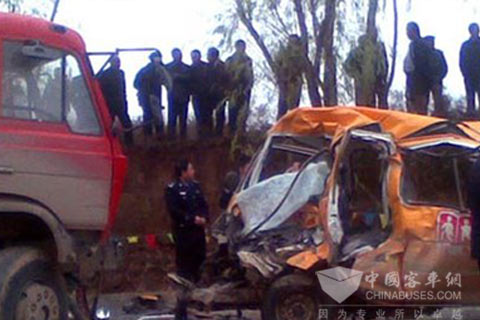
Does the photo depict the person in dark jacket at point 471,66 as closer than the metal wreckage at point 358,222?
No

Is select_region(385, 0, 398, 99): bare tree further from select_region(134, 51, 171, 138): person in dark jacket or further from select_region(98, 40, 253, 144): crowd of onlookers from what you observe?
select_region(134, 51, 171, 138): person in dark jacket

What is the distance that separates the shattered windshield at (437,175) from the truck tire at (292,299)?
1299mm

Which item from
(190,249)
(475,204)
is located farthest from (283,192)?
(475,204)

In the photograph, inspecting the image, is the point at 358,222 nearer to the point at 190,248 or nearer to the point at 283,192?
the point at 283,192

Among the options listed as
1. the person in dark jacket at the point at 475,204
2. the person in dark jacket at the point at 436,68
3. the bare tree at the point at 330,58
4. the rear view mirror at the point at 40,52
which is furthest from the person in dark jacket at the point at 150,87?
the person in dark jacket at the point at 475,204

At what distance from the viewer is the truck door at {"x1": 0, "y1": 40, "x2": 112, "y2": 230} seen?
8.91 meters

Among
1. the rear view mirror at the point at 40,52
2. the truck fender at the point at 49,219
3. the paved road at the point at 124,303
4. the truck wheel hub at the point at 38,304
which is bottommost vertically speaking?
the paved road at the point at 124,303

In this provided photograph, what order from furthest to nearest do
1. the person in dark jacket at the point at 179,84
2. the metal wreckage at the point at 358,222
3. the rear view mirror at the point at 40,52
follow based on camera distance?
1. the person in dark jacket at the point at 179,84
2. the metal wreckage at the point at 358,222
3. the rear view mirror at the point at 40,52

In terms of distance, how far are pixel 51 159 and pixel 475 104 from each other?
972cm

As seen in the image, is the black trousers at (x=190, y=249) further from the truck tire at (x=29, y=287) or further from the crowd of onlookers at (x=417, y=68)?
the crowd of onlookers at (x=417, y=68)

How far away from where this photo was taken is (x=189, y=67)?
17.1 m

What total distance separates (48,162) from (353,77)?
859 cm

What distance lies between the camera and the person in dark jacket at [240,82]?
55.3ft

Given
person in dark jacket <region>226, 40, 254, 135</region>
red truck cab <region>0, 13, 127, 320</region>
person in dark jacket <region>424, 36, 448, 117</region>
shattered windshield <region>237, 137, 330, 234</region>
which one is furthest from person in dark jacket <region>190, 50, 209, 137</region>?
red truck cab <region>0, 13, 127, 320</region>
